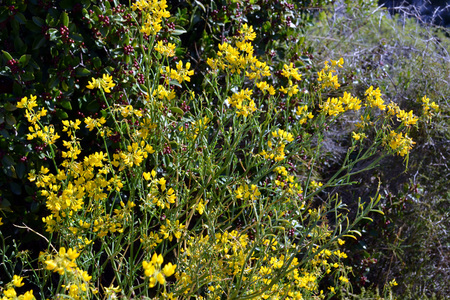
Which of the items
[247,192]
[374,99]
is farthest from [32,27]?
[374,99]

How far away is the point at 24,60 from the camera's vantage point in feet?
6.31

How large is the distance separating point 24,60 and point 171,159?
2.70 feet

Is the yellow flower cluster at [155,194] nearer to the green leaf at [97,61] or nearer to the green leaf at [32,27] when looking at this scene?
the green leaf at [97,61]

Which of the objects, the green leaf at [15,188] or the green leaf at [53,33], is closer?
the green leaf at [53,33]

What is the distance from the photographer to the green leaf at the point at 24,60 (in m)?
1.92

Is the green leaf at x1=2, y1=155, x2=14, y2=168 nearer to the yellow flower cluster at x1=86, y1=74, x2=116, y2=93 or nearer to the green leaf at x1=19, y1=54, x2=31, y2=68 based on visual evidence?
the green leaf at x1=19, y1=54, x2=31, y2=68

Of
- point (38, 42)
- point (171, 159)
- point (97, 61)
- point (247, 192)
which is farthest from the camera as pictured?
point (171, 159)

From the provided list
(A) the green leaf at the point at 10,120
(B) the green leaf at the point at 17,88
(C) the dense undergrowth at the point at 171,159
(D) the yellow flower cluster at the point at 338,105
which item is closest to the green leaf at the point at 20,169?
(C) the dense undergrowth at the point at 171,159

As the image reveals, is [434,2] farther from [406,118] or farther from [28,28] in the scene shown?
[28,28]

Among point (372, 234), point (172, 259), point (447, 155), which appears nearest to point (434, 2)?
point (447, 155)

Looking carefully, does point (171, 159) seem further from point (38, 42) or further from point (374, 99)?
point (374, 99)

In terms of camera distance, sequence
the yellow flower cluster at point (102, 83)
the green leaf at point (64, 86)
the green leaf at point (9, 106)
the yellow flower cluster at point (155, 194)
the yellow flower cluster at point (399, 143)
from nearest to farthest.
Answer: the yellow flower cluster at point (155, 194) → the yellow flower cluster at point (102, 83) → the yellow flower cluster at point (399, 143) → the green leaf at point (9, 106) → the green leaf at point (64, 86)

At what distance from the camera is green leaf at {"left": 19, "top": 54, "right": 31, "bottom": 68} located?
1.92 meters

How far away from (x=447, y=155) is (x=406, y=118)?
1.82 meters
